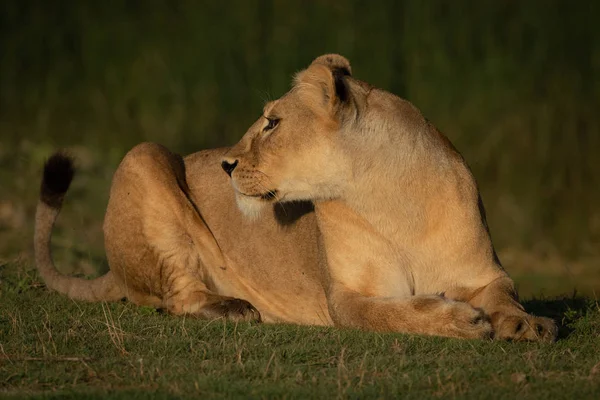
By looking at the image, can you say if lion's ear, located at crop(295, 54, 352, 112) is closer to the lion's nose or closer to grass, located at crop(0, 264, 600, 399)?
the lion's nose

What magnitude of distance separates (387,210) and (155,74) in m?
7.28

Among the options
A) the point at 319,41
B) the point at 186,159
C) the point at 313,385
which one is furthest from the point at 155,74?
the point at 313,385

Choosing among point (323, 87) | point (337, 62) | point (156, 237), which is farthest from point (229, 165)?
point (156, 237)

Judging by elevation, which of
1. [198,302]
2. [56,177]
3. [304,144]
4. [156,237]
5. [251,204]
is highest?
[304,144]

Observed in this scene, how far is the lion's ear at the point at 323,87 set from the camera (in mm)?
5656

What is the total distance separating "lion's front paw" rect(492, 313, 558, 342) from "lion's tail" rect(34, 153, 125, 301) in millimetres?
2670

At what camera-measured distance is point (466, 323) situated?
520 cm

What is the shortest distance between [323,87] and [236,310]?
Answer: 1.40 m

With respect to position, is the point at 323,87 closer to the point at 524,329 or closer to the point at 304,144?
the point at 304,144

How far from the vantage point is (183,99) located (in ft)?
40.7

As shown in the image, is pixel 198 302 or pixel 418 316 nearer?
pixel 418 316

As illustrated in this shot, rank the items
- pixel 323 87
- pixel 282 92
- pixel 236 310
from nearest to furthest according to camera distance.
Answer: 1. pixel 323 87
2. pixel 236 310
3. pixel 282 92

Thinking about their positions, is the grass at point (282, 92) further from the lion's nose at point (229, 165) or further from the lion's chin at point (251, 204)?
the lion's nose at point (229, 165)

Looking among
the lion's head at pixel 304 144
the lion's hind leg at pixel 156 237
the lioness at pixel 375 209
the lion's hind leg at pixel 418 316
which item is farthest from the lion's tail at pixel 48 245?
the lion's hind leg at pixel 418 316
